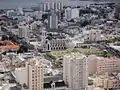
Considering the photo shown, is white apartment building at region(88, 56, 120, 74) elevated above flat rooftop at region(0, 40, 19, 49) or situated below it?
above

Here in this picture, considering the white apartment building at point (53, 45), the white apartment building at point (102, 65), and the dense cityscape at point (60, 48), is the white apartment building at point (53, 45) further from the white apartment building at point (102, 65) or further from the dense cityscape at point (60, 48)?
the white apartment building at point (102, 65)

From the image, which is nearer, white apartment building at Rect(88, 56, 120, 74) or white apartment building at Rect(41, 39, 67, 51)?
white apartment building at Rect(88, 56, 120, 74)

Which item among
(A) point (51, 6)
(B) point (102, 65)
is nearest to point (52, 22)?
(A) point (51, 6)

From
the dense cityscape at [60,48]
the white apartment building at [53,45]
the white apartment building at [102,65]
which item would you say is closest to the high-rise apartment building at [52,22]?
the dense cityscape at [60,48]

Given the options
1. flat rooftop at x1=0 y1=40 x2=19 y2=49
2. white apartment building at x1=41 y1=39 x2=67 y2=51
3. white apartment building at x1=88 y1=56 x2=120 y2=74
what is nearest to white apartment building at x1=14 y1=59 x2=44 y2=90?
white apartment building at x1=88 y1=56 x2=120 y2=74

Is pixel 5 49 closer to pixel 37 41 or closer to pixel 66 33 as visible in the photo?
pixel 37 41

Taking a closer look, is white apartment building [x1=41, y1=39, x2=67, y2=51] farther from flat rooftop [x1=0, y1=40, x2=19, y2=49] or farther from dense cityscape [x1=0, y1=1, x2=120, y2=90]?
flat rooftop [x1=0, y1=40, x2=19, y2=49]

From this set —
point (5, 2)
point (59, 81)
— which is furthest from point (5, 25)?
point (59, 81)

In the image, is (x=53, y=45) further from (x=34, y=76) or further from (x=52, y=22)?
(x=34, y=76)
